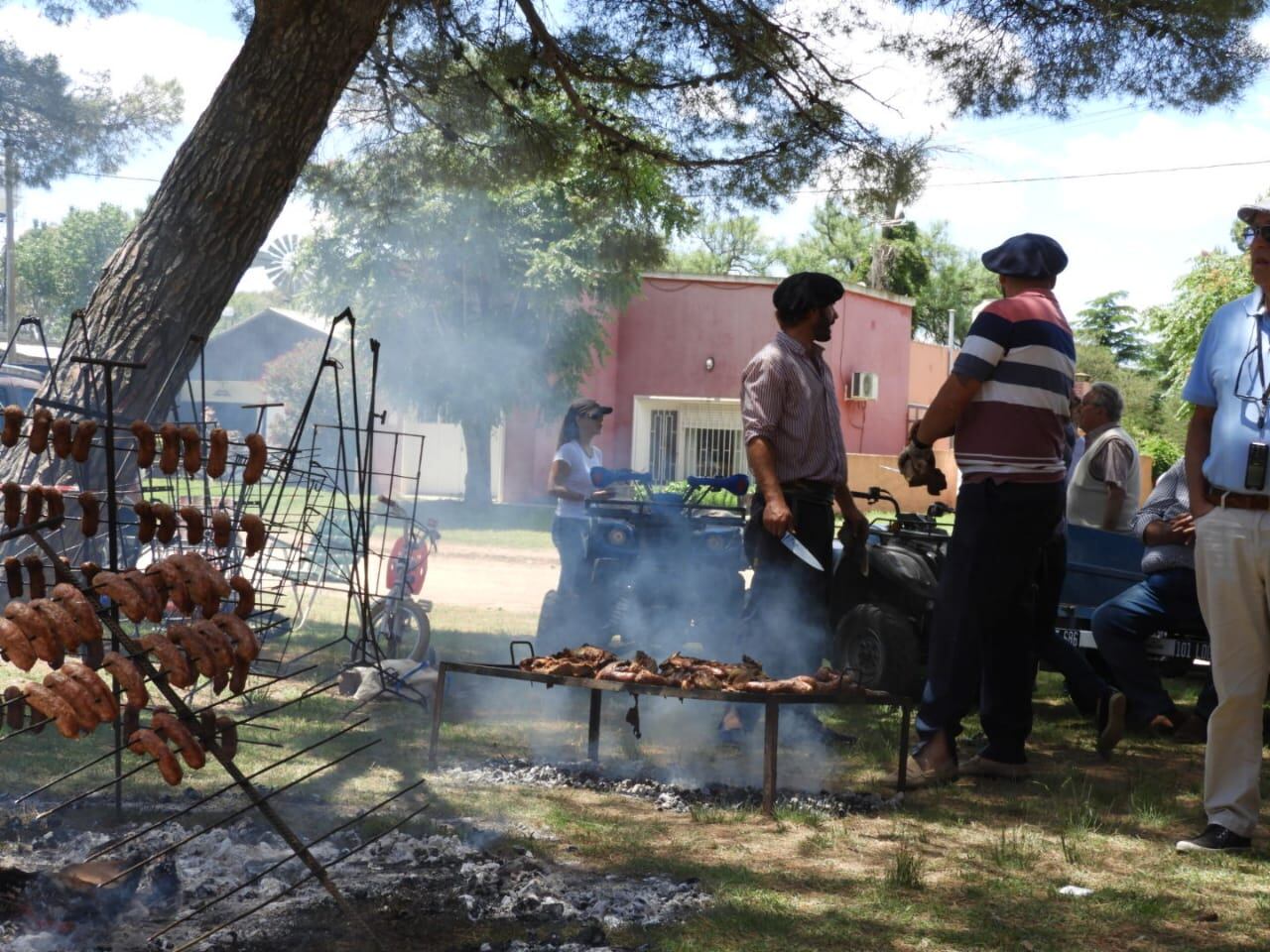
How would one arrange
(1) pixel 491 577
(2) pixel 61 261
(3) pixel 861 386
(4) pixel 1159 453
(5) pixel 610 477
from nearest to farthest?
1. (5) pixel 610 477
2. (1) pixel 491 577
3. (4) pixel 1159 453
4. (3) pixel 861 386
5. (2) pixel 61 261

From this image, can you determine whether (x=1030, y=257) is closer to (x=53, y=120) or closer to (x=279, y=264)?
(x=53, y=120)

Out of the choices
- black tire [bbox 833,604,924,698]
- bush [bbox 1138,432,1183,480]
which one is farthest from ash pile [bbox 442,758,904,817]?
bush [bbox 1138,432,1183,480]

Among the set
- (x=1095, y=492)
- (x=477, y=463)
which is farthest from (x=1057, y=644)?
(x=477, y=463)

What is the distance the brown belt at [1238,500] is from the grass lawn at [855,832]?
3.95 feet

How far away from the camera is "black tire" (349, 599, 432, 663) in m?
7.82

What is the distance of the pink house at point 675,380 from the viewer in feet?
96.5

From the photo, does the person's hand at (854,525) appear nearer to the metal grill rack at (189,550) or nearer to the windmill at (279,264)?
the metal grill rack at (189,550)

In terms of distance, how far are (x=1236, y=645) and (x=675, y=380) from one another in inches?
1009

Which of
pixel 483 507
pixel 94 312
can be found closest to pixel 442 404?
pixel 483 507

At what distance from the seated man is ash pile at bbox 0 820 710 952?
3410mm

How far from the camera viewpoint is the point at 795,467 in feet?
18.8

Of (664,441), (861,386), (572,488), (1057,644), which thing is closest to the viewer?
(1057,644)

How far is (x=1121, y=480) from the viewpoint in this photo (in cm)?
747

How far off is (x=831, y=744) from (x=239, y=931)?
349cm
